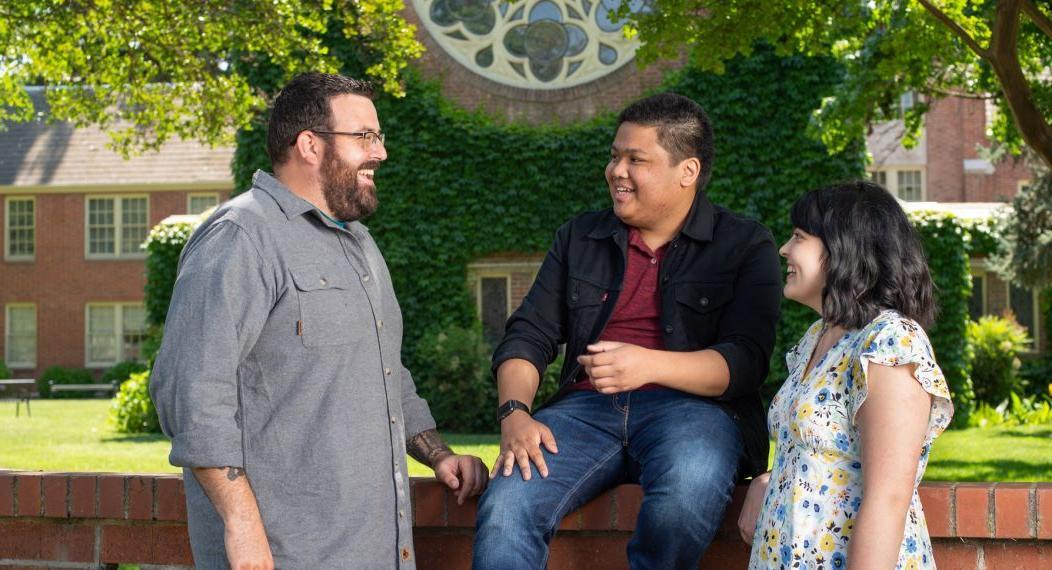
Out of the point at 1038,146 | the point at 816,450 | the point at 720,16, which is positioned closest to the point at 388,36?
the point at 720,16

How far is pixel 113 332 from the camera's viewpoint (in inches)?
1358

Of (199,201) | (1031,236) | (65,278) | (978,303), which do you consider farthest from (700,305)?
(65,278)

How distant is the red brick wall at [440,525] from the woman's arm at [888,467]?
2.43 feet

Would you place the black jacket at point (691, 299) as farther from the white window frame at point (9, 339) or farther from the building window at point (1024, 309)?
the white window frame at point (9, 339)

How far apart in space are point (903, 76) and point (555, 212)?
7447 mm

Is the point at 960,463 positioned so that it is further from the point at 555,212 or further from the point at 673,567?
the point at 673,567

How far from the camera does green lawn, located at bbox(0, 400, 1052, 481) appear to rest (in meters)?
11.7

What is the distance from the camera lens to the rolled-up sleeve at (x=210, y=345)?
2.85 metres

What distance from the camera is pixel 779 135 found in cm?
1873

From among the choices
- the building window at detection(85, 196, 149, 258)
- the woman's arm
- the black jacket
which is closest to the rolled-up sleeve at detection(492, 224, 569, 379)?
the black jacket

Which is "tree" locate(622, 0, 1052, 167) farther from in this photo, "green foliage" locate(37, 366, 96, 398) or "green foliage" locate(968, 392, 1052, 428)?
"green foliage" locate(37, 366, 96, 398)

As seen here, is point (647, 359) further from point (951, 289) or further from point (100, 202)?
point (100, 202)

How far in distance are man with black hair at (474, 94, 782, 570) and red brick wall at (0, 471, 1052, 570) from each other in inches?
8.1

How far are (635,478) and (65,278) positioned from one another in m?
33.9
